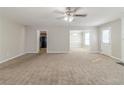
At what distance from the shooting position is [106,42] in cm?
989

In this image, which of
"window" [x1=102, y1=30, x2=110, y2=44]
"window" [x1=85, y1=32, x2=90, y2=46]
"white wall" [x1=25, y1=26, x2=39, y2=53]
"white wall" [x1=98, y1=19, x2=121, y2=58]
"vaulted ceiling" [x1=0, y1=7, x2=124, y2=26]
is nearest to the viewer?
"vaulted ceiling" [x1=0, y1=7, x2=124, y2=26]

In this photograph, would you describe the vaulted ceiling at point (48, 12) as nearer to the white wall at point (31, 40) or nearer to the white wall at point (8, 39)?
the white wall at point (8, 39)

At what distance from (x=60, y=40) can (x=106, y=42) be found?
12.0ft

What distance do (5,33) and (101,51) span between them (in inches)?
290

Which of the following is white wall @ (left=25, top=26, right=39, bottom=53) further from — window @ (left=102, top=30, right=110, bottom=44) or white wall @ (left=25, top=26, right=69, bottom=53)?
window @ (left=102, top=30, right=110, bottom=44)

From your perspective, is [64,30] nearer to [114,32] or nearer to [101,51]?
[101,51]

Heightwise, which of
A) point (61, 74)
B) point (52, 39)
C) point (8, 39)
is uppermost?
point (52, 39)

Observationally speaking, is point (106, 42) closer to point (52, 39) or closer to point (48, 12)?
point (52, 39)

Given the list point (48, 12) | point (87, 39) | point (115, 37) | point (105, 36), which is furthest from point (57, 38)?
point (48, 12)

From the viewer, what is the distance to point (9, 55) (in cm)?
770

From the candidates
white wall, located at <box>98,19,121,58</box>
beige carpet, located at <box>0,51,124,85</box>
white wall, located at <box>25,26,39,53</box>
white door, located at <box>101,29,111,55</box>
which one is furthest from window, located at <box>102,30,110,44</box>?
white wall, located at <box>25,26,39,53</box>

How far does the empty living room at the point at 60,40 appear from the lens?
5406 millimetres

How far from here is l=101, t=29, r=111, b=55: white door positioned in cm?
923
